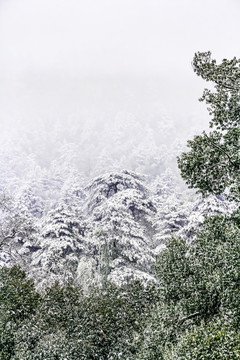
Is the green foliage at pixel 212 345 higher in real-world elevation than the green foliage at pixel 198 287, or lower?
lower

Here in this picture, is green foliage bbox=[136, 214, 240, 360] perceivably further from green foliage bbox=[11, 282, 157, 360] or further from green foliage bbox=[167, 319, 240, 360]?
green foliage bbox=[11, 282, 157, 360]

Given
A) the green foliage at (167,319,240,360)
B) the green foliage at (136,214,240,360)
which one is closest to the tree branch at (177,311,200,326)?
the green foliage at (136,214,240,360)

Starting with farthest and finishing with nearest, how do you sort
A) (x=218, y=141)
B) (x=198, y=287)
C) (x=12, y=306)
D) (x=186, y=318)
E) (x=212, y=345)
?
(x=12, y=306)
(x=198, y=287)
(x=186, y=318)
(x=218, y=141)
(x=212, y=345)

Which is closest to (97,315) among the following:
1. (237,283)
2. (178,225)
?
(237,283)

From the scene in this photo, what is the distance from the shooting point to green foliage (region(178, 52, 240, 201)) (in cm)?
1180

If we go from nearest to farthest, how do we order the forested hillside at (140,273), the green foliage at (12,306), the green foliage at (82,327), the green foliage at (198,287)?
the green foliage at (198,287) → the forested hillside at (140,273) → the green foliage at (82,327) → the green foliage at (12,306)

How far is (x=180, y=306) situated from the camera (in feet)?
46.8

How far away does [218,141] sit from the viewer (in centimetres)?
1225

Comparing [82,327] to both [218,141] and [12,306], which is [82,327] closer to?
[12,306]

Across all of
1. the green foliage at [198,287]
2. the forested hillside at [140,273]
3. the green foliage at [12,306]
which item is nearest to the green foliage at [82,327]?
the forested hillside at [140,273]

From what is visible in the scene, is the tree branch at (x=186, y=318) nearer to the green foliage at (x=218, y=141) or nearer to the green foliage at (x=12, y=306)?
the green foliage at (x=218, y=141)

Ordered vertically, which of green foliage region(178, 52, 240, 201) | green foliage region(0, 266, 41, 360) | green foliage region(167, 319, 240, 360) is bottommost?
green foliage region(167, 319, 240, 360)

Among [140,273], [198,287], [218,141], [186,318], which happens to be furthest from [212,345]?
[140,273]

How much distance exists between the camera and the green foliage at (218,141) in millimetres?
11805
